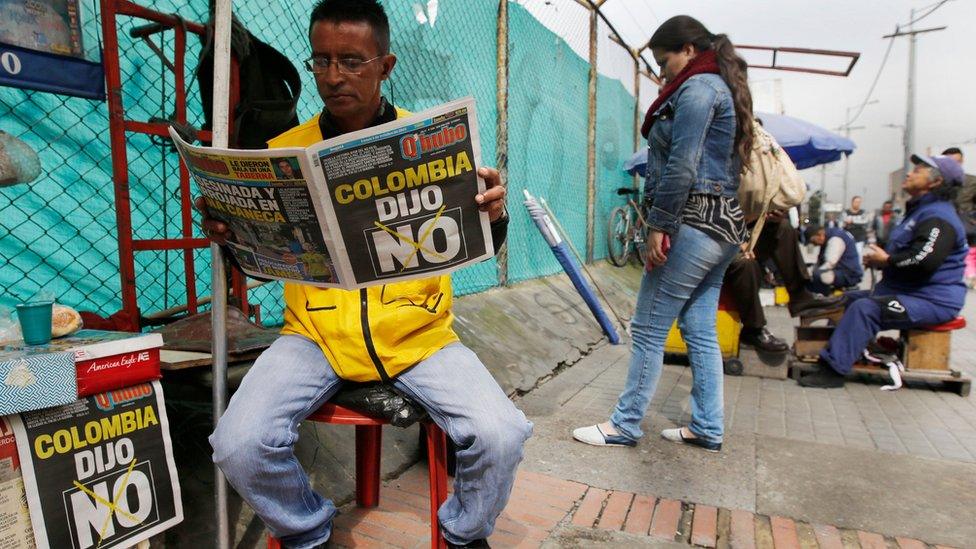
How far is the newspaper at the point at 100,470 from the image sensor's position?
1417 millimetres

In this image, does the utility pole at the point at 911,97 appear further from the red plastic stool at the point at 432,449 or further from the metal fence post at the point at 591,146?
the red plastic stool at the point at 432,449

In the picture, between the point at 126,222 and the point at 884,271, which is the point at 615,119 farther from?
the point at 126,222

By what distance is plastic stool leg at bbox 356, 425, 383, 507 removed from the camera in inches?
82.1

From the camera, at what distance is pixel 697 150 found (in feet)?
8.70

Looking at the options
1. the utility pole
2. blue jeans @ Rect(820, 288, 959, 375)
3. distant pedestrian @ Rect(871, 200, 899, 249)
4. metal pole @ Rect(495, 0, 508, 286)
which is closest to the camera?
blue jeans @ Rect(820, 288, 959, 375)

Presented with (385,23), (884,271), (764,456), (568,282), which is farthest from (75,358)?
(568,282)

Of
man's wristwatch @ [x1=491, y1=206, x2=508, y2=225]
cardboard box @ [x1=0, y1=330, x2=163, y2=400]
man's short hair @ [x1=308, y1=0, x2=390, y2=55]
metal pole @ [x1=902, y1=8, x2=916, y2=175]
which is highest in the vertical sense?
metal pole @ [x1=902, y1=8, x2=916, y2=175]

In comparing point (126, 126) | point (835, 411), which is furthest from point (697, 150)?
point (126, 126)

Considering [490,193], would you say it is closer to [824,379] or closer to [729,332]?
[729,332]

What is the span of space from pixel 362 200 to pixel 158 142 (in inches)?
62.7

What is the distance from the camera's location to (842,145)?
6.47m

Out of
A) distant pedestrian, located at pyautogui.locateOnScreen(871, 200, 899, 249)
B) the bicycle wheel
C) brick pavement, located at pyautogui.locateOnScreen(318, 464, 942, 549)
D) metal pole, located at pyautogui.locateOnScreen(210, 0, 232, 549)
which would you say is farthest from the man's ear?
distant pedestrian, located at pyautogui.locateOnScreen(871, 200, 899, 249)

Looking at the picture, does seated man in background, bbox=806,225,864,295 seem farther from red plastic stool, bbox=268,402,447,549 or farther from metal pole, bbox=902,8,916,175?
metal pole, bbox=902,8,916,175

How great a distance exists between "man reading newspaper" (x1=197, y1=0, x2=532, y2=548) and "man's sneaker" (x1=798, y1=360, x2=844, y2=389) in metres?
3.55
